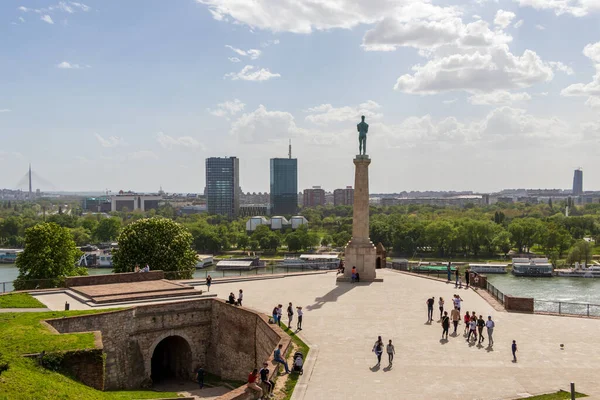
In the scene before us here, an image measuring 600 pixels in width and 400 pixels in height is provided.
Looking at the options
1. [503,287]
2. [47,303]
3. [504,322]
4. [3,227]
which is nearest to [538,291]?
[503,287]

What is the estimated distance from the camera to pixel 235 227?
150 metres

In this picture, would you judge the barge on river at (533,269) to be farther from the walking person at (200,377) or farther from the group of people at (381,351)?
the group of people at (381,351)

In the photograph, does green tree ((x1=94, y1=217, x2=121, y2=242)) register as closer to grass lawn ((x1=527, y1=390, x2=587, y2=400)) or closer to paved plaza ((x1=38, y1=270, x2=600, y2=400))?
paved plaza ((x1=38, y1=270, x2=600, y2=400))

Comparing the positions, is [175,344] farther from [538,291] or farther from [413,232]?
[413,232]

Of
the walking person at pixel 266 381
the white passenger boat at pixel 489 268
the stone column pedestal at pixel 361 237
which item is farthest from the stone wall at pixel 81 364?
the white passenger boat at pixel 489 268

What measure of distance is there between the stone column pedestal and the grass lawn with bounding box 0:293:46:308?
17.2 m

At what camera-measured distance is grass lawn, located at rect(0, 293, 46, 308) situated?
966 inches

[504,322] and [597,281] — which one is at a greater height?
[504,322]

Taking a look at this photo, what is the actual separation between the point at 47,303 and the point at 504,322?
20.3 metres

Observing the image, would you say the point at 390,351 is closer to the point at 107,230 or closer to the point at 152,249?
the point at 152,249

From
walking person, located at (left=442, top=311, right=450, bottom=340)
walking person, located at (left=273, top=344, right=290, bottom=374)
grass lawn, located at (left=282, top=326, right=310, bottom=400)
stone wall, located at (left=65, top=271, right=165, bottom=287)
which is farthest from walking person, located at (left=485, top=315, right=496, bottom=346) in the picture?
stone wall, located at (left=65, top=271, right=165, bottom=287)

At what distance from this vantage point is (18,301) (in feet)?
82.5

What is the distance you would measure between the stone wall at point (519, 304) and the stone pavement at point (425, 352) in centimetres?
83

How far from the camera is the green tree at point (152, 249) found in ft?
125
